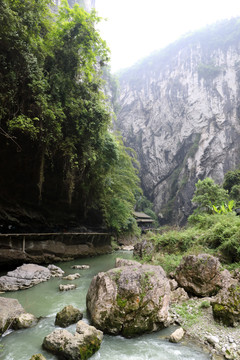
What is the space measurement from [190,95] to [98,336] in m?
45.7

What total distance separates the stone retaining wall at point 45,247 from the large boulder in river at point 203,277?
808 cm

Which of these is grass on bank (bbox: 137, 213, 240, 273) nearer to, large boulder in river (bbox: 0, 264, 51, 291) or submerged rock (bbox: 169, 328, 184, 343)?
submerged rock (bbox: 169, 328, 184, 343)

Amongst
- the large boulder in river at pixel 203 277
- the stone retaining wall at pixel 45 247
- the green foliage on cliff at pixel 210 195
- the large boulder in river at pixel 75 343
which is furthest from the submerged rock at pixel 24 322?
the green foliage on cliff at pixel 210 195

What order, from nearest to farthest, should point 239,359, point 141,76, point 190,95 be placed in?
point 239,359
point 190,95
point 141,76

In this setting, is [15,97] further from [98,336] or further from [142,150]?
[142,150]

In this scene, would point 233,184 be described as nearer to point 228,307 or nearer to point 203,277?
point 203,277

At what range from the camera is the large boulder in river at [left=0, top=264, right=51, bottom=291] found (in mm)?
7406

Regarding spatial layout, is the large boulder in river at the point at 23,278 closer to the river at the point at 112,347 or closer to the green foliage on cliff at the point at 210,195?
the river at the point at 112,347

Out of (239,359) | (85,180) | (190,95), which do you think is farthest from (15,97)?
(190,95)

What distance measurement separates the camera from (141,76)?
5375cm

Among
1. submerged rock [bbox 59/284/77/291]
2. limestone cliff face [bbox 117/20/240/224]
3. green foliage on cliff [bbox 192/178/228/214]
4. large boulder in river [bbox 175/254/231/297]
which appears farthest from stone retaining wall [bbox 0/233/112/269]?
limestone cliff face [bbox 117/20/240/224]

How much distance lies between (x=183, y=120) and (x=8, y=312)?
4255cm

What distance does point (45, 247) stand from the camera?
479 inches

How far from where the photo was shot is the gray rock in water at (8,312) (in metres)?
4.26
